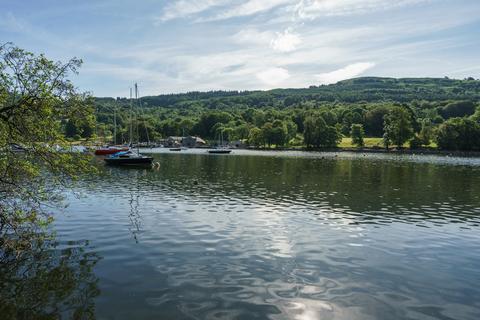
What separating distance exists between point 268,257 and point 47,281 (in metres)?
12.4

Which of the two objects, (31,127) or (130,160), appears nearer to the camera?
(31,127)

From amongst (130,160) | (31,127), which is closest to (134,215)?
(31,127)

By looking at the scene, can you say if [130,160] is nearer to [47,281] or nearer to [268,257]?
[268,257]

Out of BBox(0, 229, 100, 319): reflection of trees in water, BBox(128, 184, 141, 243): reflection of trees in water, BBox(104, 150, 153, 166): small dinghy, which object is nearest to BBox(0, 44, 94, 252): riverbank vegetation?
BBox(0, 229, 100, 319): reflection of trees in water

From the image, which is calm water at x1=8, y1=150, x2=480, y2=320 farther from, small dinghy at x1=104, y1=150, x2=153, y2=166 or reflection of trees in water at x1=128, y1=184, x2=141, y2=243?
small dinghy at x1=104, y1=150, x2=153, y2=166

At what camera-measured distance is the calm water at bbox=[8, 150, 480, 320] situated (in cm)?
1722

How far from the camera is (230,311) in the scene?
54.1 feet

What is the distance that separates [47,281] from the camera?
19.5 meters

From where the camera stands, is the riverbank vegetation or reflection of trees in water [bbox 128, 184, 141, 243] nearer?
the riverbank vegetation

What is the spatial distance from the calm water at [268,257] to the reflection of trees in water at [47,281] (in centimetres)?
15

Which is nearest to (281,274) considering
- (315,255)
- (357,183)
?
(315,255)

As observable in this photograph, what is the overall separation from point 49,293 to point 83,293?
5.03 feet

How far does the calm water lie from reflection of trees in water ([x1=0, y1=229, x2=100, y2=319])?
15cm

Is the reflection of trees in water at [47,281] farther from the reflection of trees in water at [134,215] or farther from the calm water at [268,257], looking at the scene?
the reflection of trees in water at [134,215]
